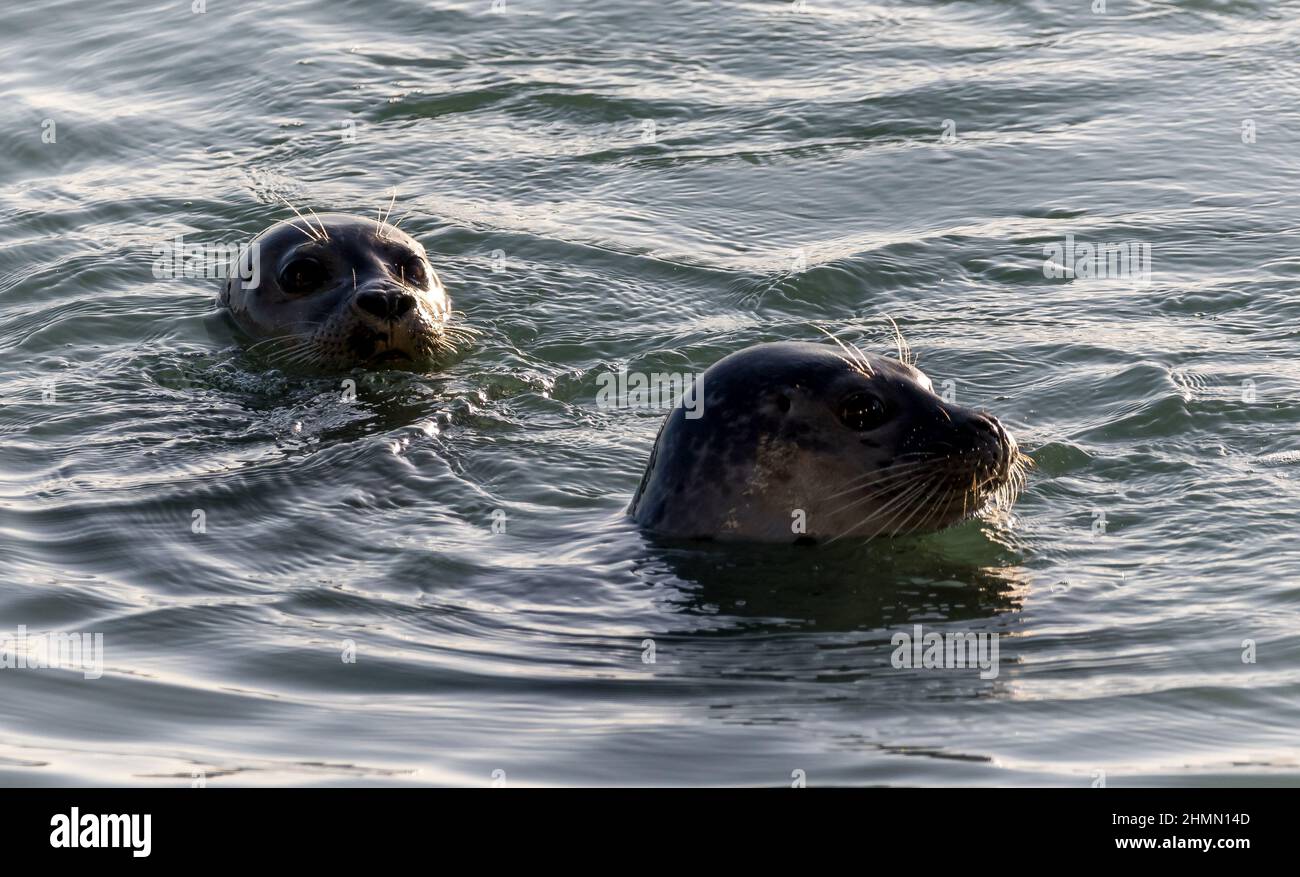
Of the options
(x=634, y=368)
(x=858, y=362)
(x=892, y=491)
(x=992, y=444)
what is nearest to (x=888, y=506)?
(x=892, y=491)

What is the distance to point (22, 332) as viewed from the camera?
34.5 feet

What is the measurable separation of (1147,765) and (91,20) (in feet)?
44.8

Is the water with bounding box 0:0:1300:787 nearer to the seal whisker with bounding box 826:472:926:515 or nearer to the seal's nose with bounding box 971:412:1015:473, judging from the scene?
the seal whisker with bounding box 826:472:926:515

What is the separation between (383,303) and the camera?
927cm

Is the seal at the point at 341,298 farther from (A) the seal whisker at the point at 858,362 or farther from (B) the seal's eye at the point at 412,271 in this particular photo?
(A) the seal whisker at the point at 858,362

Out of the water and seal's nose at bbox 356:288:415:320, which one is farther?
seal's nose at bbox 356:288:415:320

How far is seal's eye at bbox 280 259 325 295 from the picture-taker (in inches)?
383

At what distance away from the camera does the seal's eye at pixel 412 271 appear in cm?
977

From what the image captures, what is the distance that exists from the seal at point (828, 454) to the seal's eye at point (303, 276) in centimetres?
350

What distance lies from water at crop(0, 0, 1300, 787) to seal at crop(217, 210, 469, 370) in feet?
0.65

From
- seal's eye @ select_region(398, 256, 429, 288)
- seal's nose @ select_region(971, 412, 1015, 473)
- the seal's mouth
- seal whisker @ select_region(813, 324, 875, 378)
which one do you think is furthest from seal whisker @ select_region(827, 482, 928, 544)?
seal's eye @ select_region(398, 256, 429, 288)

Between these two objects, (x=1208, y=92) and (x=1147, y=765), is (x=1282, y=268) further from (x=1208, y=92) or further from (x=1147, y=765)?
(x=1147, y=765)

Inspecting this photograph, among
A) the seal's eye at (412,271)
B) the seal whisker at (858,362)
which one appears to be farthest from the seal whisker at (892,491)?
the seal's eye at (412,271)

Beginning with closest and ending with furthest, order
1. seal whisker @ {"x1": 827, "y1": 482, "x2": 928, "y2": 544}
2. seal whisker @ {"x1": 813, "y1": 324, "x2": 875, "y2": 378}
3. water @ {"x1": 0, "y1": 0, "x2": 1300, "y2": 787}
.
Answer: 1. water @ {"x1": 0, "y1": 0, "x2": 1300, "y2": 787}
2. seal whisker @ {"x1": 827, "y1": 482, "x2": 928, "y2": 544}
3. seal whisker @ {"x1": 813, "y1": 324, "x2": 875, "y2": 378}
